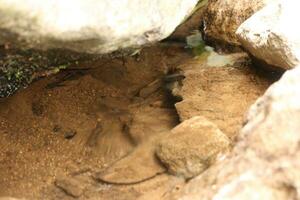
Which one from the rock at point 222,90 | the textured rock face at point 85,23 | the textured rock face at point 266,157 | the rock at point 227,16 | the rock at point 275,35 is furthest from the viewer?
the rock at point 227,16

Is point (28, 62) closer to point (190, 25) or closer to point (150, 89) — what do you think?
point (150, 89)

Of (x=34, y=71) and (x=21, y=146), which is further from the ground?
(x=34, y=71)

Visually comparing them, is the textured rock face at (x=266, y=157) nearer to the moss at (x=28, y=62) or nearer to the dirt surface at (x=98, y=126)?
the dirt surface at (x=98, y=126)

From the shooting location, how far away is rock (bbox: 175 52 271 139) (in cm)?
318

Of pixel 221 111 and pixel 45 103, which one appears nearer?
pixel 221 111

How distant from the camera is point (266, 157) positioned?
1.89 m

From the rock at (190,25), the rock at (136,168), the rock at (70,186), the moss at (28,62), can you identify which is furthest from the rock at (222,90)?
the moss at (28,62)

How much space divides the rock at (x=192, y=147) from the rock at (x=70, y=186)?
541 millimetres

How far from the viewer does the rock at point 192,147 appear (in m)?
2.79

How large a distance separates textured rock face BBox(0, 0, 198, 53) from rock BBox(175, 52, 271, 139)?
0.69 metres

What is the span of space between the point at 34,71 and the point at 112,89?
38.9 inches

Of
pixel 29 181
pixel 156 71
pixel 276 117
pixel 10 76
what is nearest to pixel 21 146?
pixel 29 181

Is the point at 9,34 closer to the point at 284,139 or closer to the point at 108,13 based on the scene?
the point at 108,13

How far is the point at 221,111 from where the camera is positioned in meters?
3.22
